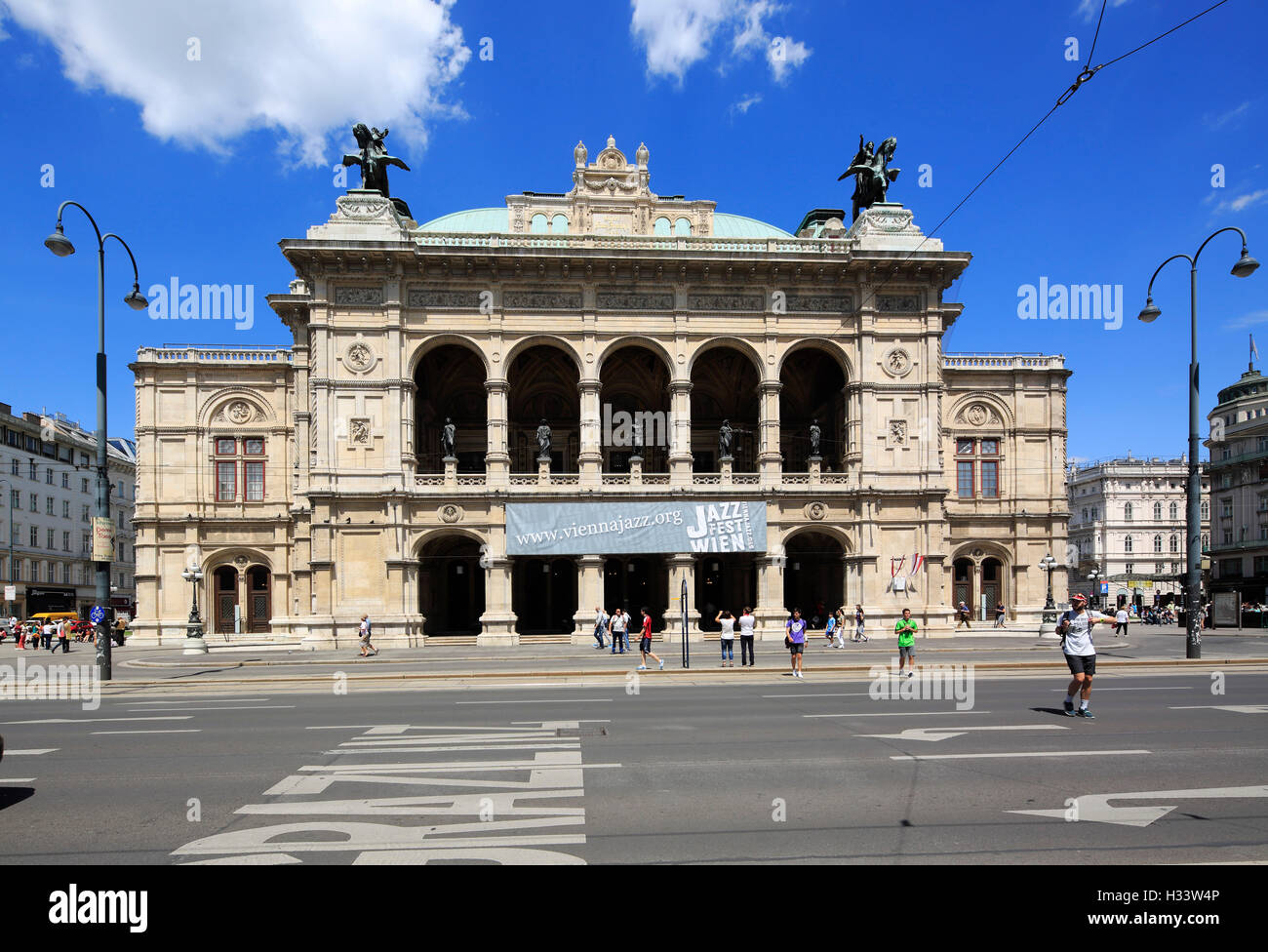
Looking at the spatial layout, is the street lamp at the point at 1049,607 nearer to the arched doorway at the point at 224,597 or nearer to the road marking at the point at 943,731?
the road marking at the point at 943,731

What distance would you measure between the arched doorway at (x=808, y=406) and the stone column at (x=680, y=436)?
792 cm

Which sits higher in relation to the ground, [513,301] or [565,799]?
[513,301]

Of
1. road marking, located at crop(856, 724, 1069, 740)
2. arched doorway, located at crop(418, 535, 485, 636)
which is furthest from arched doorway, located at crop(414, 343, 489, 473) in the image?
road marking, located at crop(856, 724, 1069, 740)

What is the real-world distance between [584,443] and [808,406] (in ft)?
47.2

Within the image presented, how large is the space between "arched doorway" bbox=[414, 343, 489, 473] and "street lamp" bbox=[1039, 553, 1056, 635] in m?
27.4

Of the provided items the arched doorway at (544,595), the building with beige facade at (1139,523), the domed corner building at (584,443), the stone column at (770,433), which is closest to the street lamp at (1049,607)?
the domed corner building at (584,443)

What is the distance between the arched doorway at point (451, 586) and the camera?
3472 centimetres

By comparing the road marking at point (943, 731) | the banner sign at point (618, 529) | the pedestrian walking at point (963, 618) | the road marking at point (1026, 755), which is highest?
the banner sign at point (618, 529)

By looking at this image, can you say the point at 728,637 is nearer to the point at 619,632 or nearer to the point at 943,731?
the point at 619,632

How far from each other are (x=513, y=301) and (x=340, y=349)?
7.65 metres
